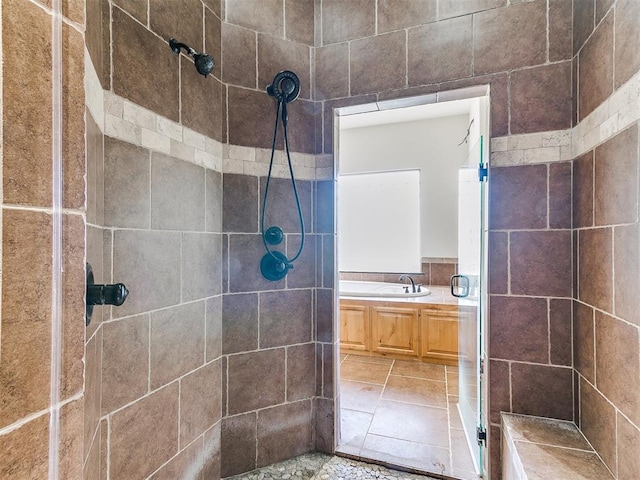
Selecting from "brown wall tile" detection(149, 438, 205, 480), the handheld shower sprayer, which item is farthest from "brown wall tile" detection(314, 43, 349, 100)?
"brown wall tile" detection(149, 438, 205, 480)

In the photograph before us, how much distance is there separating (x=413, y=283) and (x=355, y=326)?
3.30 feet

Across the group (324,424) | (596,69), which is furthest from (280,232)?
(596,69)

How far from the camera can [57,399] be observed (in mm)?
480

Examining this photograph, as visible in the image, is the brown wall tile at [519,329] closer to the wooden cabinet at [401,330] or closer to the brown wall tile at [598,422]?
the brown wall tile at [598,422]

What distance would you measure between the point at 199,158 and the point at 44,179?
3.53ft

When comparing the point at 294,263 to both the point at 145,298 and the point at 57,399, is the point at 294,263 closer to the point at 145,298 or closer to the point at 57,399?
the point at 145,298

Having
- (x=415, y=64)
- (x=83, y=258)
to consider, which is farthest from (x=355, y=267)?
(x=83, y=258)

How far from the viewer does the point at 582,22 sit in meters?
1.34

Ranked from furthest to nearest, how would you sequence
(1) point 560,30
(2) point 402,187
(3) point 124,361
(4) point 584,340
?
(2) point 402,187 < (1) point 560,30 < (4) point 584,340 < (3) point 124,361

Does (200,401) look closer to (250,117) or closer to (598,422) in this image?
(250,117)

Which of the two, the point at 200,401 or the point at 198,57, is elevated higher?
the point at 198,57

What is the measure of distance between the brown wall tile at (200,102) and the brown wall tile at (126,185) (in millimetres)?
330

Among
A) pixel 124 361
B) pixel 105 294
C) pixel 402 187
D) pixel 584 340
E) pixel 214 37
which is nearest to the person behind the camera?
pixel 105 294

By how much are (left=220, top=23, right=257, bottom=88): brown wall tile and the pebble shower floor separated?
2076 millimetres
